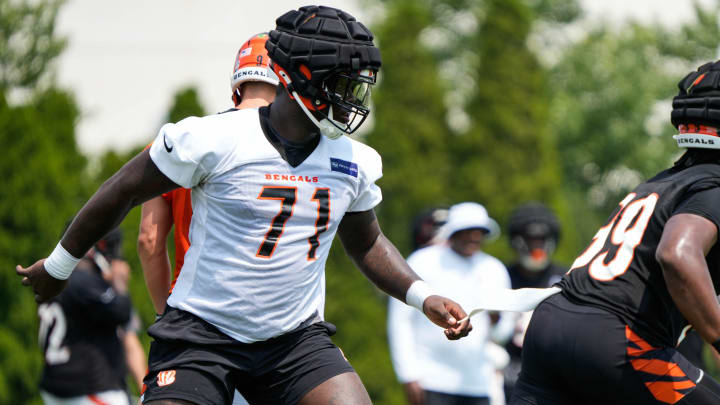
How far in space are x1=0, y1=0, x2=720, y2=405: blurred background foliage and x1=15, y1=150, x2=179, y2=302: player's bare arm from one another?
9.32 m

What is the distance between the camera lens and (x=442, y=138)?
2831cm

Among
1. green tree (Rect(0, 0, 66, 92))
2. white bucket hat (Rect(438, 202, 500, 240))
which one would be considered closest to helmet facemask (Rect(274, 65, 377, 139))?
white bucket hat (Rect(438, 202, 500, 240))

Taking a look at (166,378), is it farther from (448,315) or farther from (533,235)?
(533,235)

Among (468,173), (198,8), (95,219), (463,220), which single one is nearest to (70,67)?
(198,8)

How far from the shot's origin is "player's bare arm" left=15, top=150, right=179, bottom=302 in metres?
3.93

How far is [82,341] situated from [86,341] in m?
0.03

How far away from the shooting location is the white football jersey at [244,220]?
3889 mm

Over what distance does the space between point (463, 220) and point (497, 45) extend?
21145mm

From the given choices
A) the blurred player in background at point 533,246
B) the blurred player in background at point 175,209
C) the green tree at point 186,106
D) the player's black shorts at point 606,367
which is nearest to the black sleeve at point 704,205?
the player's black shorts at point 606,367

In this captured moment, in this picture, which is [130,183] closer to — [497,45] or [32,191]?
[32,191]

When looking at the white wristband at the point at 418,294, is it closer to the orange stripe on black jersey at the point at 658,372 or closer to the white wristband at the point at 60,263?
the orange stripe on black jersey at the point at 658,372

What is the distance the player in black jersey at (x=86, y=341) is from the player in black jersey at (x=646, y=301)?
12.8 feet

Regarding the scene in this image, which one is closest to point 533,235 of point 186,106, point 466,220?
point 466,220

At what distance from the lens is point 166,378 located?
3.89 metres
